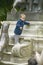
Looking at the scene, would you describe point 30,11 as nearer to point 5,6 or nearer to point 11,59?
point 11,59

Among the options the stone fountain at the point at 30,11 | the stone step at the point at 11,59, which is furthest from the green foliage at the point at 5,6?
the stone step at the point at 11,59

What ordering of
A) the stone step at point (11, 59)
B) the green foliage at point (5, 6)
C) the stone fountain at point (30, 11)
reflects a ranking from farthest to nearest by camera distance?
1. the green foliage at point (5, 6)
2. the stone fountain at point (30, 11)
3. the stone step at point (11, 59)

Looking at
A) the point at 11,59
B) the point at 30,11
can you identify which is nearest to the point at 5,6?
the point at 30,11

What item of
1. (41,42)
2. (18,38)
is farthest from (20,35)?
(41,42)

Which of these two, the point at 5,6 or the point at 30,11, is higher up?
the point at 30,11

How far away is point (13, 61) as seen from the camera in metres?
6.87

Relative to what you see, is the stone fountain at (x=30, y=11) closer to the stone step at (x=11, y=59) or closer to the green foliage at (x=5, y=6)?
the stone step at (x=11, y=59)

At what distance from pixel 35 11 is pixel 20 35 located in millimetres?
2850

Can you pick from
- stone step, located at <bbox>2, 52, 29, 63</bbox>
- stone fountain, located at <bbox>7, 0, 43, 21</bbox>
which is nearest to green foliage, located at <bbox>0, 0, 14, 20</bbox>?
stone fountain, located at <bbox>7, 0, 43, 21</bbox>

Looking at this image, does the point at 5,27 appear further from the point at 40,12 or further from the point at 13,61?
the point at 40,12

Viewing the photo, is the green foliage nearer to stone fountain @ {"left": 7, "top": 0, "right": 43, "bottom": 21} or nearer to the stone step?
stone fountain @ {"left": 7, "top": 0, "right": 43, "bottom": 21}

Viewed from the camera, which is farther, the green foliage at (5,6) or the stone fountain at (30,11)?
the green foliage at (5,6)

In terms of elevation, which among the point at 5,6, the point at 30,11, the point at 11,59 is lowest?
the point at 5,6

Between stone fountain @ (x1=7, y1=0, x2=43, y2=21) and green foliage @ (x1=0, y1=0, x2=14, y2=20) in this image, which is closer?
stone fountain @ (x1=7, y1=0, x2=43, y2=21)
